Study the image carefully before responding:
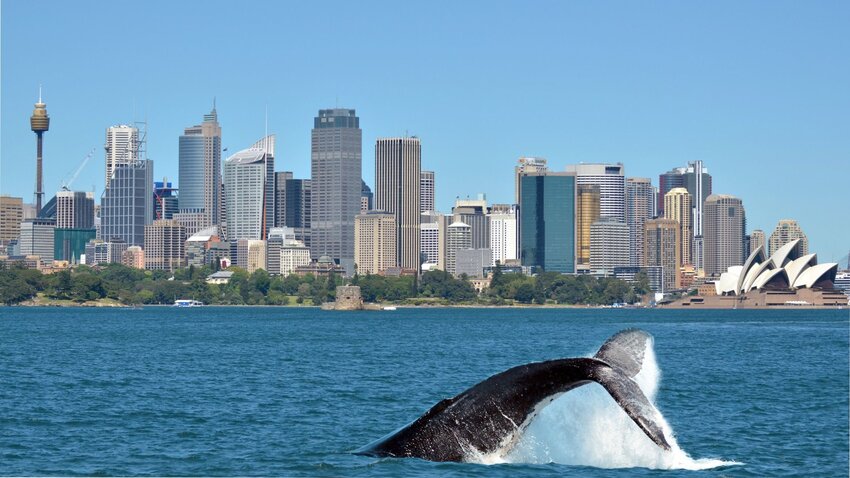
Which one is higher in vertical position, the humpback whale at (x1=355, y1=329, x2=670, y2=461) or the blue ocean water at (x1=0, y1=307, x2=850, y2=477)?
the humpback whale at (x1=355, y1=329, x2=670, y2=461)

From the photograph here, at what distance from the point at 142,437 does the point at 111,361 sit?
37.0 meters

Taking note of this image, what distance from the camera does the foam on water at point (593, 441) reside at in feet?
77.9

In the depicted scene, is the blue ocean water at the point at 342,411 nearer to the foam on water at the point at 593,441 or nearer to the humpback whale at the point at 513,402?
Answer: the foam on water at the point at 593,441

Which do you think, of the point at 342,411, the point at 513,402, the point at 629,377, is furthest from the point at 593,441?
the point at 342,411

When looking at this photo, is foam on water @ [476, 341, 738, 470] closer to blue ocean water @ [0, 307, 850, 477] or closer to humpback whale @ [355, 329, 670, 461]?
blue ocean water @ [0, 307, 850, 477]

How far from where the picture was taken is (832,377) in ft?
195

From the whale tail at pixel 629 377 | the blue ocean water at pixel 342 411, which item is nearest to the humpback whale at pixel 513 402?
the whale tail at pixel 629 377

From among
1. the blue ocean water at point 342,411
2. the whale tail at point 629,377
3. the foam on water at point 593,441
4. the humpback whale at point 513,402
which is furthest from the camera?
the blue ocean water at point 342,411

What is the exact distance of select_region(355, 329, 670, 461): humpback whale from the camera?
17969 mm

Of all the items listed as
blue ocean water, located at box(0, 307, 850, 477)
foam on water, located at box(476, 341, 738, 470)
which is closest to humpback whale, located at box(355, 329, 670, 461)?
blue ocean water, located at box(0, 307, 850, 477)

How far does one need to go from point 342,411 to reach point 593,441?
15.6m

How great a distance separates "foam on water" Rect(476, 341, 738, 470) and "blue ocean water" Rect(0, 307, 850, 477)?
0.14 ft

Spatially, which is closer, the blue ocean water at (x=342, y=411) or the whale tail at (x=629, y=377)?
the whale tail at (x=629, y=377)

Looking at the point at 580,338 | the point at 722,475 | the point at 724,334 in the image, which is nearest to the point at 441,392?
the point at 722,475
